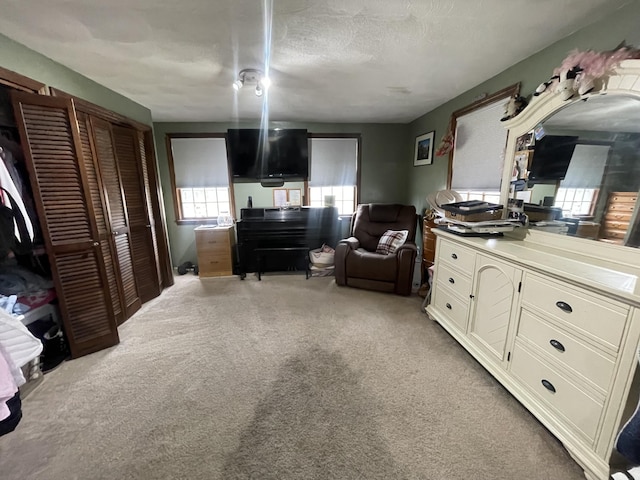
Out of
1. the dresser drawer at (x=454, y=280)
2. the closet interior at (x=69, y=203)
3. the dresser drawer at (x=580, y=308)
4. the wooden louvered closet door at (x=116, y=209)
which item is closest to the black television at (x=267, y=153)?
the closet interior at (x=69, y=203)

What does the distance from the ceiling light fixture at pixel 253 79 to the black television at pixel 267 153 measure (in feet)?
4.75

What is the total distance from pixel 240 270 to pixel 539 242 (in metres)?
3.40

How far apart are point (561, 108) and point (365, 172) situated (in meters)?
2.67

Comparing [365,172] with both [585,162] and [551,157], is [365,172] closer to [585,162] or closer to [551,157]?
[551,157]

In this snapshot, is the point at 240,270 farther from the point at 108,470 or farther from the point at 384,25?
the point at 384,25

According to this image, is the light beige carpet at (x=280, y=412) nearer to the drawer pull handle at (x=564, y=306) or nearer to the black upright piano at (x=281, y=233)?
the drawer pull handle at (x=564, y=306)

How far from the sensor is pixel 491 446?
131 cm

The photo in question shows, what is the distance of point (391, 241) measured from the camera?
3.38m

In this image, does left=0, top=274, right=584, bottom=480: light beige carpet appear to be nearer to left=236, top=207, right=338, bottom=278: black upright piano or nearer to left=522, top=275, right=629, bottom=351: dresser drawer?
left=522, top=275, right=629, bottom=351: dresser drawer

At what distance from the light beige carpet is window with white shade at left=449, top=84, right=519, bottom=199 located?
1.47 metres

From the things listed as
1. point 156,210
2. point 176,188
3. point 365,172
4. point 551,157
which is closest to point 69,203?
point 156,210

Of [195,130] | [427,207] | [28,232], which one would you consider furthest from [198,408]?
[195,130]

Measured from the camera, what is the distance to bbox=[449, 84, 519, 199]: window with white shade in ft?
7.54

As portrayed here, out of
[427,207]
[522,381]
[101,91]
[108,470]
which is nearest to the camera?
[108,470]
